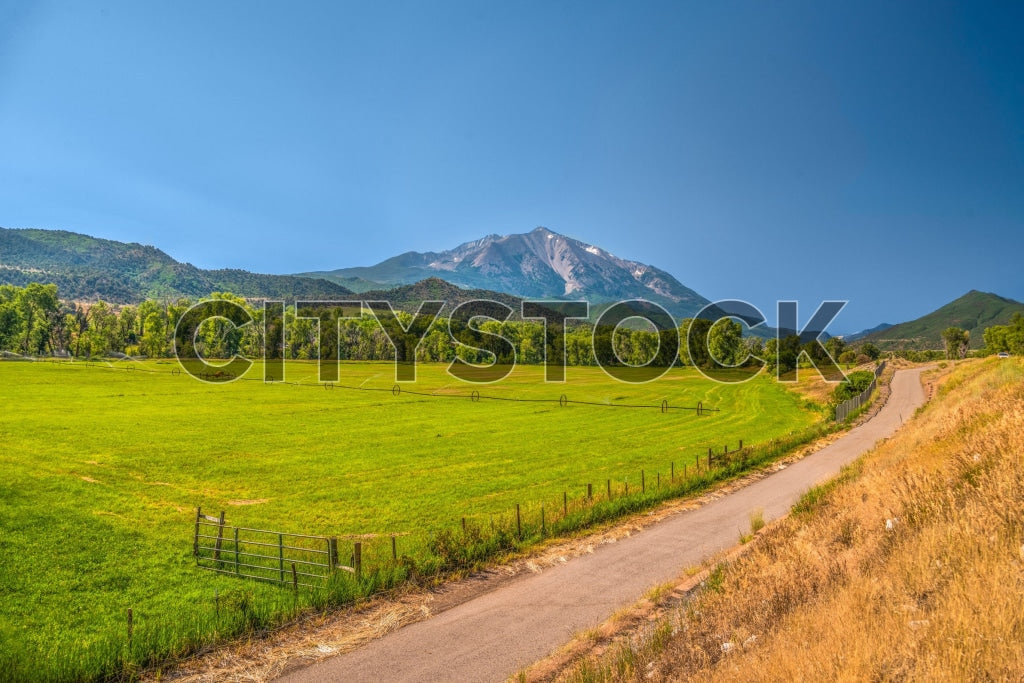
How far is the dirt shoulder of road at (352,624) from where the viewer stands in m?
14.1

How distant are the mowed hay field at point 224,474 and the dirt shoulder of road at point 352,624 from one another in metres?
1.00

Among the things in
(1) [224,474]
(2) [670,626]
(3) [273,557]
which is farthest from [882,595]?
(1) [224,474]

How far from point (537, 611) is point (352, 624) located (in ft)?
18.7

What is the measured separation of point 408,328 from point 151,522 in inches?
6028

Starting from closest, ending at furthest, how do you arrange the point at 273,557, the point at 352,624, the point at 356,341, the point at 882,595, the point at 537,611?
the point at 882,595, the point at 352,624, the point at 537,611, the point at 273,557, the point at 356,341

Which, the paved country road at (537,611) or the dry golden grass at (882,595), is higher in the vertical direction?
the dry golden grass at (882,595)

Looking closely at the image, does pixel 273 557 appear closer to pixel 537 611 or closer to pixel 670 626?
pixel 537 611

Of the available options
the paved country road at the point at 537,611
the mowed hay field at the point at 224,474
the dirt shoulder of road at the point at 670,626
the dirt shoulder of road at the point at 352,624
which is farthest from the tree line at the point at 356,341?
the dirt shoulder of road at the point at 670,626

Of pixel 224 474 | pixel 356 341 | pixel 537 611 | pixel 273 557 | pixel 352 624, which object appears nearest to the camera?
pixel 352 624

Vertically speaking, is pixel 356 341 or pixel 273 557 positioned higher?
pixel 356 341

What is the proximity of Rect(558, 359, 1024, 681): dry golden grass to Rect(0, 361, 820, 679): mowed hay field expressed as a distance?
1253 cm

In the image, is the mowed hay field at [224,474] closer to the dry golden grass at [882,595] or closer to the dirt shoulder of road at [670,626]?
the dirt shoulder of road at [670,626]

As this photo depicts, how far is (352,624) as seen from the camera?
53.7 ft

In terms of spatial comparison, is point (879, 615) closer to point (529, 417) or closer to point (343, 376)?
point (529, 417)
